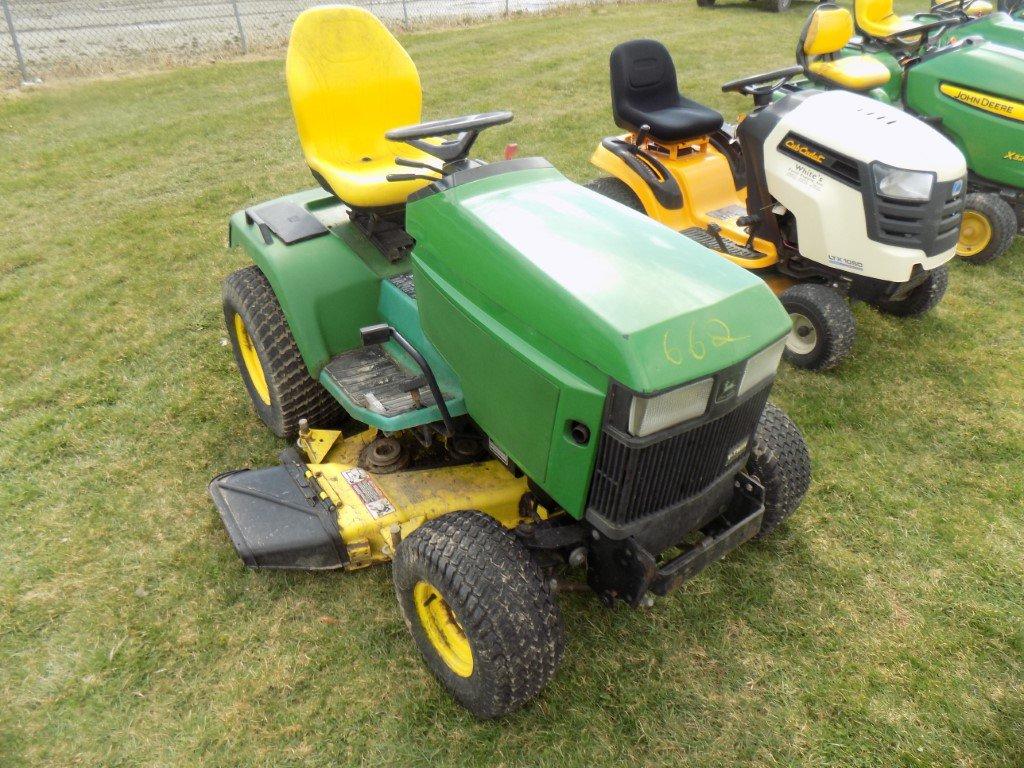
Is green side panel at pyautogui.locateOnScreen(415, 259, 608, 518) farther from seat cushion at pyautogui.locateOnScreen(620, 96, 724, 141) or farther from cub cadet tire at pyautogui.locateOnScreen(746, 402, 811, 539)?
seat cushion at pyautogui.locateOnScreen(620, 96, 724, 141)

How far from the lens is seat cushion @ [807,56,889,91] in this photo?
14.7 ft

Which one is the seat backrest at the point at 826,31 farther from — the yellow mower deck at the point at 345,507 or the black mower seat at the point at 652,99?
the yellow mower deck at the point at 345,507

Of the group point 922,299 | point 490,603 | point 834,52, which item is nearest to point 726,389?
point 490,603

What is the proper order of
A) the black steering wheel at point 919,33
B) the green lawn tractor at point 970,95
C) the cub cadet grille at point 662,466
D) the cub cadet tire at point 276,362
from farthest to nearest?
the black steering wheel at point 919,33 → the green lawn tractor at point 970,95 → the cub cadet tire at point 276,362 → the cub cadet grille at point 662,466

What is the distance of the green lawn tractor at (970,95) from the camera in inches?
164

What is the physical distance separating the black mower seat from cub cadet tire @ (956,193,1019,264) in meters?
1.62

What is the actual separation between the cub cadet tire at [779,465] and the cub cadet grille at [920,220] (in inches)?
49.8

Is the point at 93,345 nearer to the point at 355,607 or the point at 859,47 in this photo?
the point at 355,607

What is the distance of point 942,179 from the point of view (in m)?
3.06

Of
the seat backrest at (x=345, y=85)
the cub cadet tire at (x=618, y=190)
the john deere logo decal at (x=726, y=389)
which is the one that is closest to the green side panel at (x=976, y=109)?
the cub cadet tire at (x=618, y=190)

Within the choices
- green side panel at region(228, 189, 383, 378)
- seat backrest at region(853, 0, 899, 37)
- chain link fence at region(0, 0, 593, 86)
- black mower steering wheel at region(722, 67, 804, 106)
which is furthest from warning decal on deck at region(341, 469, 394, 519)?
chain link fence at region(0, 0, 593, 86)

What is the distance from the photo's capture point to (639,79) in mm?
4281

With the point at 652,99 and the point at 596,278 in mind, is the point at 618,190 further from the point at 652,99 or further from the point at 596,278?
the point at 596,278

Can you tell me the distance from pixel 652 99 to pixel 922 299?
6.17 ft
